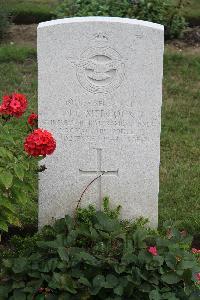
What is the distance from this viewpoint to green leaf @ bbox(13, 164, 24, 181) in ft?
15.0

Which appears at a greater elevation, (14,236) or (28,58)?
(28,58)

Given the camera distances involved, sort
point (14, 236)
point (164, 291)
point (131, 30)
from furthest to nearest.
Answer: point (14, 236) < point (131, 30) < point (164, 291)

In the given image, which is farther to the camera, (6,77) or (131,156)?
(6,77)

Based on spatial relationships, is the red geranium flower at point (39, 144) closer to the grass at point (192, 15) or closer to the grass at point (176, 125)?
the grass at point (176, 125)

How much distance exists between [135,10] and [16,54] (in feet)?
5.26

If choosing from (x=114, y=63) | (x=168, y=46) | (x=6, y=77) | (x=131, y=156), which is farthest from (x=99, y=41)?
(x=168, y=46)

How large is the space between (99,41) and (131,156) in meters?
0.81

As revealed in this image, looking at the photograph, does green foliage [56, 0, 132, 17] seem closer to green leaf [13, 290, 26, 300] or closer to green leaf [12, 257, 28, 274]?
green leaf [12, 257, 28, 274]

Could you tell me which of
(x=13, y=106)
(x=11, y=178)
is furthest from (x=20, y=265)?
(x=13, y=106)

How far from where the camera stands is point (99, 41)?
16.6ft

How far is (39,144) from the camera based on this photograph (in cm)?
459

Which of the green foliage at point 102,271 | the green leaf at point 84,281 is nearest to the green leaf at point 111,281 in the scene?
the green foliage at point 102,271

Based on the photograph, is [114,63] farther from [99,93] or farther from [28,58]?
[28,58]

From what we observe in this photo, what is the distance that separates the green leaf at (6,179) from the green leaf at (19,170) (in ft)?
0.13
